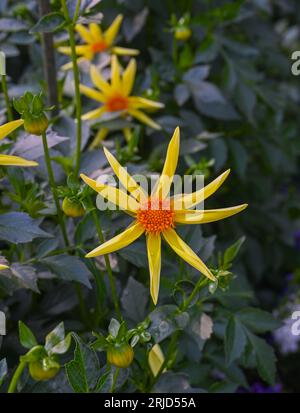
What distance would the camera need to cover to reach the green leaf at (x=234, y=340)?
1.12m

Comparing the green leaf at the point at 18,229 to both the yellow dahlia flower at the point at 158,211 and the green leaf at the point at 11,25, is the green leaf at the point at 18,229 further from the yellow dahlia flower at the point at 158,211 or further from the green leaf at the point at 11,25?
the green leaf at the point at 11,25

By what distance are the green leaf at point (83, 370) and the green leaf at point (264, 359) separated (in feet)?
1.08

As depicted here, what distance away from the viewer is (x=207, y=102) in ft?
5.07

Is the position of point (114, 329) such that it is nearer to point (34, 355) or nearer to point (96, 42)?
point (34, 355)

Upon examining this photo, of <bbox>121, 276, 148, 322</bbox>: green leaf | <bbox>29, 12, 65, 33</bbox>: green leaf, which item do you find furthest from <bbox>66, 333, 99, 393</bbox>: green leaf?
<bbox>29, 12, 65, 33</bbox>: green leaf

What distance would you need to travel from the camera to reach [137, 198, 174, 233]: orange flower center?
96 centimetres

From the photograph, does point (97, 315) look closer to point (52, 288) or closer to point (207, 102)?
point (52, 288)

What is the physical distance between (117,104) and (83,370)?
1.99ft

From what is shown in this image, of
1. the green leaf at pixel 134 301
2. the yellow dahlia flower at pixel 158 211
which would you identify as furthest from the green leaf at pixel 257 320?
the yellow dahlia flower at pixel 158 211

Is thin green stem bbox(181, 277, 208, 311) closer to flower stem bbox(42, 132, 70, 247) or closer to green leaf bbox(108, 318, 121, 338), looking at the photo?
green leaf bbox(108, 318, 121, 338)

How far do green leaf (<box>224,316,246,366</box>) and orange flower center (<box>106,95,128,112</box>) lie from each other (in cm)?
45

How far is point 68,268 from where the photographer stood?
1.05 meters

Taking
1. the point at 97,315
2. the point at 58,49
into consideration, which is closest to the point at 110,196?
the point at 97,315
